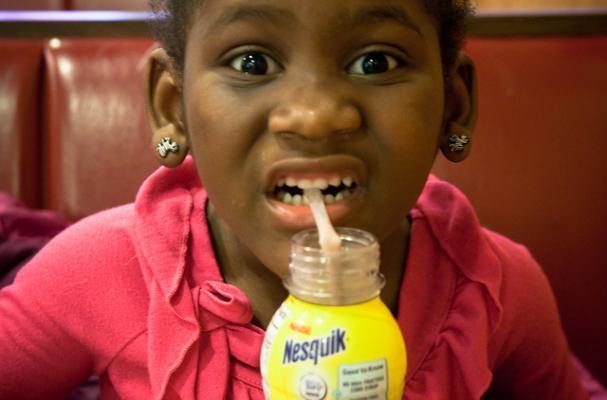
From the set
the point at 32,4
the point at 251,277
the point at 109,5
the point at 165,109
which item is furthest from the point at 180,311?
the point at 32,4

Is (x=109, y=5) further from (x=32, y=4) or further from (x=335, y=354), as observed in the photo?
(x=335, y=354)

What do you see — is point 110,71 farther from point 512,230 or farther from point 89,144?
point 512,230

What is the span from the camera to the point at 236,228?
757 millimetres

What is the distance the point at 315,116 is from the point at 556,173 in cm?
90

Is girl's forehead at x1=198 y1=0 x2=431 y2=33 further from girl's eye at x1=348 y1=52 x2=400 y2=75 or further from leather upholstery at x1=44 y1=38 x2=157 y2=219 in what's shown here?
leather upholstery at x1=44 y1=38 x2=157 y2=219

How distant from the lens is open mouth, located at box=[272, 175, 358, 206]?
0.69 m

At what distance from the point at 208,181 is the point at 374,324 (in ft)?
0.90

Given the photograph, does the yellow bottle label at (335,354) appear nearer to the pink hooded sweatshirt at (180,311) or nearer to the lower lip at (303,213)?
the lower lip at (303,213)

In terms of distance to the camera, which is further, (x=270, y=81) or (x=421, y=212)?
(x=421, y=212)

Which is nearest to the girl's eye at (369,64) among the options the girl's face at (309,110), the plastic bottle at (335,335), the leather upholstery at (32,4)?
the girl's face at (309,110)

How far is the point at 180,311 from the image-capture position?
840mm

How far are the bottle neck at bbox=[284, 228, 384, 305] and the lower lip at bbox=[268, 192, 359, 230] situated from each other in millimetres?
108

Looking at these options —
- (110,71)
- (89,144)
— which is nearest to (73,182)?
(89,144)

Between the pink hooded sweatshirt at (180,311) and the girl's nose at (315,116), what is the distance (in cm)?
25
